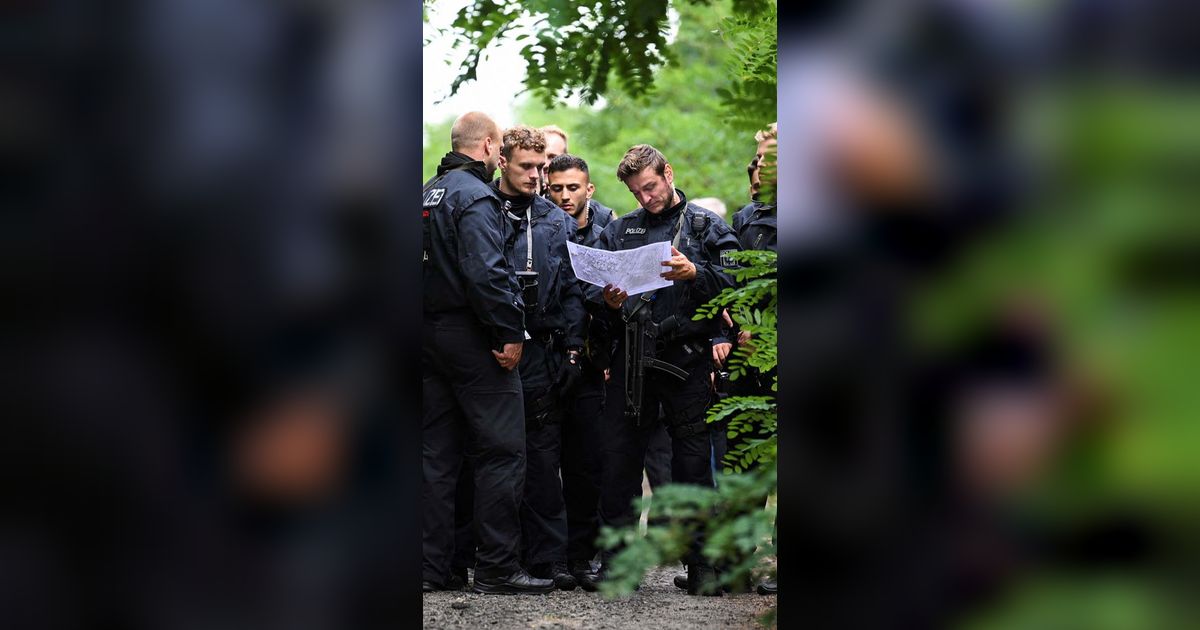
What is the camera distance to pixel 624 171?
18.9 feet

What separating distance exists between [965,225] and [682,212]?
4152 mm

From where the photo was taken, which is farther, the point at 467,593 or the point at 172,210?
the point at 467,593

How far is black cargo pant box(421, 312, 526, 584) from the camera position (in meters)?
5.32

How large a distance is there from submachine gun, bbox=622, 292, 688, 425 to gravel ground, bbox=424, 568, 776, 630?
811 mm

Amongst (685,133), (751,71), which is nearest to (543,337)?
(751,71)

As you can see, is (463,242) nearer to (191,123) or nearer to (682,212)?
(682,212)

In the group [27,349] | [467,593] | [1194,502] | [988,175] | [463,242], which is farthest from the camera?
[467,593]

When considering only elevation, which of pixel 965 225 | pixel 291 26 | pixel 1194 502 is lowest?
pixel 1194 502

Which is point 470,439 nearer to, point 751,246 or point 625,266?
point 625,266

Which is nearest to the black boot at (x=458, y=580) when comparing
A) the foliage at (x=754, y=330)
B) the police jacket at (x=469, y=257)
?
the police jacket at (x=469, y=257)

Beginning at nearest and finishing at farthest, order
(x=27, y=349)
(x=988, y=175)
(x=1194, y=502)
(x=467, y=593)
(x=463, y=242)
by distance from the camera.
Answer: (x=1194, y=502), (x=988, y=175), (x=27, y=349), (x=463, y=242), (x=467, y=593)

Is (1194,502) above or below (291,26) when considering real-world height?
below

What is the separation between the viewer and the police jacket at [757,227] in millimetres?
3951

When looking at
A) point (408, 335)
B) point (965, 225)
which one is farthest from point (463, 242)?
point (965, 225)
